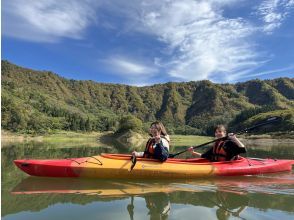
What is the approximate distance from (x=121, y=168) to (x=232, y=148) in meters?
4.44

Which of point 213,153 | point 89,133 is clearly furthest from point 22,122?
point 213,153

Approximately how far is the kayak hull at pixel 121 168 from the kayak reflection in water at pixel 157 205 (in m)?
2.44

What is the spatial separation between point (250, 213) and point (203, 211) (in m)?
0.98

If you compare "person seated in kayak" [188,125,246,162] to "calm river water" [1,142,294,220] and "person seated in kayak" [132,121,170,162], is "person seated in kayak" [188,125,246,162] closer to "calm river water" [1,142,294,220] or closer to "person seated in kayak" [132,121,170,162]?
"calm river water" [1,142,294,220]

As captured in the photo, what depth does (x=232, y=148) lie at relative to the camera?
13.5m

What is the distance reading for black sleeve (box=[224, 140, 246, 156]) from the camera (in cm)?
1313

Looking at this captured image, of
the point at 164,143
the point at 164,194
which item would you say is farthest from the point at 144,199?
the point at 164,143

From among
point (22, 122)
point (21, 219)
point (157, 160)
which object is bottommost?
point (21, 219)

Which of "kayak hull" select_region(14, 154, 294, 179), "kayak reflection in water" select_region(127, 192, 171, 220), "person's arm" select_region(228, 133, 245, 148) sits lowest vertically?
"kayak reflection in water" select_region(127, 192, 171, 220)

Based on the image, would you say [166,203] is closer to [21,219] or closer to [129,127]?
[21,219]

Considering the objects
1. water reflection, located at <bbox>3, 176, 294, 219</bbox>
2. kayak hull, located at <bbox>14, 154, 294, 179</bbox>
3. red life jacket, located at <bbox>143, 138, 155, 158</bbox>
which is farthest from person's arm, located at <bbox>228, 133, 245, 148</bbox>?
red life jacket, located at <bbox>143, 138, 155, 158</bbox>

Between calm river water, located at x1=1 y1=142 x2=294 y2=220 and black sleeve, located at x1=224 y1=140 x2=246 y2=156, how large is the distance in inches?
48.4

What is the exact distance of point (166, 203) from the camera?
8.37 metres

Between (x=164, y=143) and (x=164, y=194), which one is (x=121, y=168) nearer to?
(x=164, y=143)
